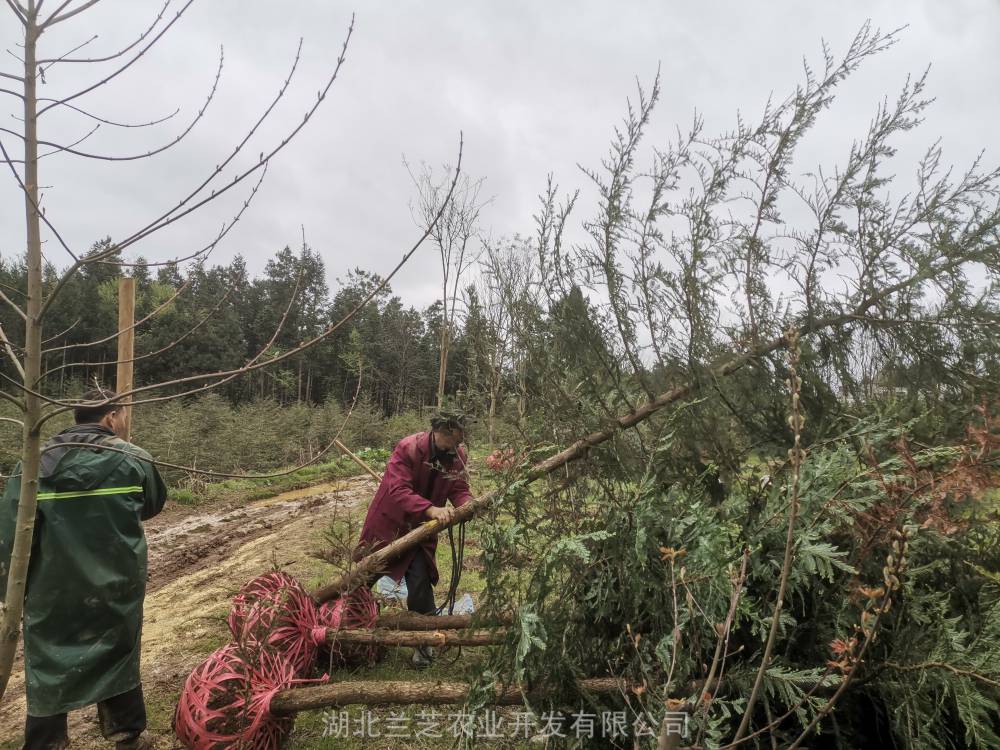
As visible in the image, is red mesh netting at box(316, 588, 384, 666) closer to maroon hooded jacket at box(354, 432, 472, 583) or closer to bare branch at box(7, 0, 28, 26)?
maroon hooded jacket at box(354, 432, 472, 583)

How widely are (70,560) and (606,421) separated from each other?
2925 mm

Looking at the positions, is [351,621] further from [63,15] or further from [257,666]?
[63,15]

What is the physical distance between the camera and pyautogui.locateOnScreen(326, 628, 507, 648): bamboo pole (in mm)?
3236

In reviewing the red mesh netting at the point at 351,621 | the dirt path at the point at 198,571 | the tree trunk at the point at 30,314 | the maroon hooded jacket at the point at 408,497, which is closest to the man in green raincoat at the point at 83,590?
the dirt path at the point at 198,571

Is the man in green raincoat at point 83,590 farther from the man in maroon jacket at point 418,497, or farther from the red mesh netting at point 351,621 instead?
the man in maroon jacket at point 418,497

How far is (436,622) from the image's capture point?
12.1 feet

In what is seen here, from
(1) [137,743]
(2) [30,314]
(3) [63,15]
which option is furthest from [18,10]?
(1) [137,743]

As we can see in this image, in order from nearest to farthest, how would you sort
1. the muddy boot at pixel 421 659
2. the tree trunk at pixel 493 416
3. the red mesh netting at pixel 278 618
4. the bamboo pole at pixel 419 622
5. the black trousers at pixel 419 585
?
the red mesh netting at pixel 278 618, the tree trunk at pixel 493 416, the bamboo pole at pixel 419 622, the muddy boot at pixel 421 659, the black trousers at pixel 419 585

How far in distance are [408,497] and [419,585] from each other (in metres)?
0.68

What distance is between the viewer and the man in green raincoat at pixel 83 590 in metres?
2.87

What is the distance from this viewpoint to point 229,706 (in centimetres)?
278

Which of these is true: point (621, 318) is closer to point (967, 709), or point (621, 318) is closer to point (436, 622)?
point (967, 709)

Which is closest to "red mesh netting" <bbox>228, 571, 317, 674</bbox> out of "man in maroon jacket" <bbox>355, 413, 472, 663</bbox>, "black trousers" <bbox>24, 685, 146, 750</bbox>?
"man in maroon jacket" <bbox>355, 413, 472, 663</bbox>

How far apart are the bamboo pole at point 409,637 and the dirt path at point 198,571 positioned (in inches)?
21.8
